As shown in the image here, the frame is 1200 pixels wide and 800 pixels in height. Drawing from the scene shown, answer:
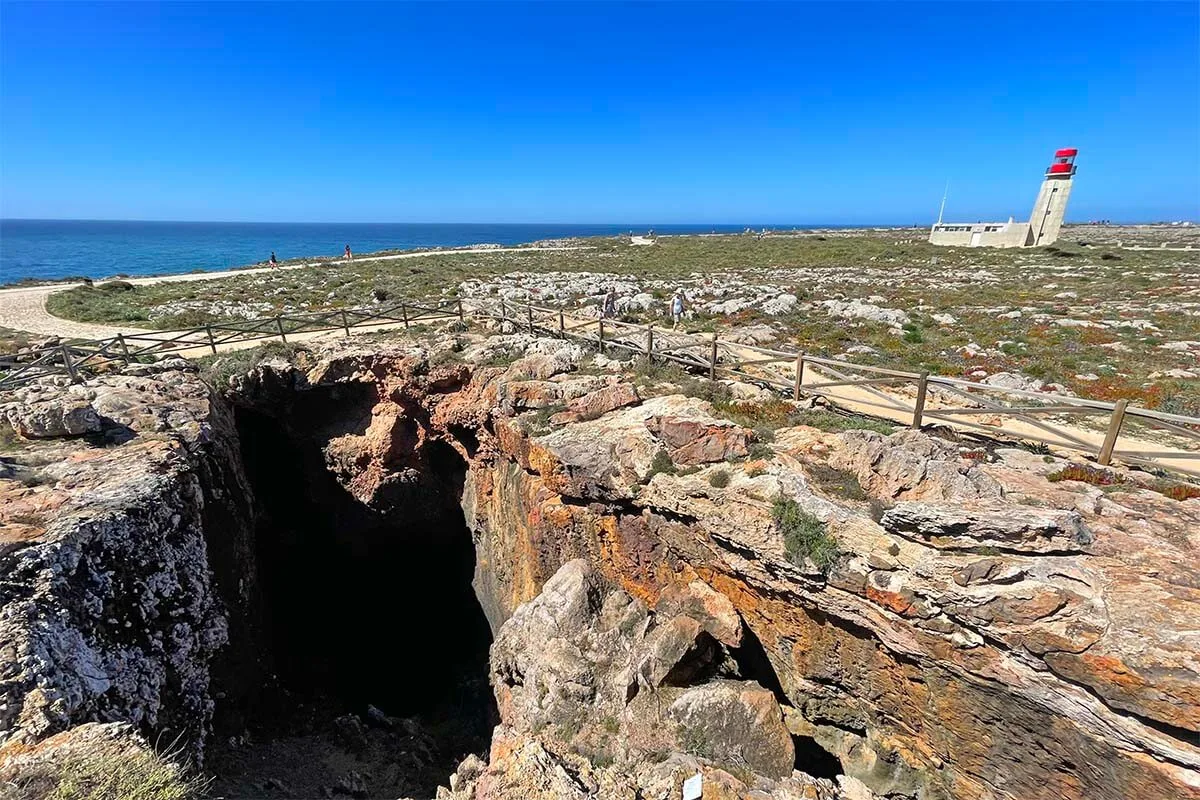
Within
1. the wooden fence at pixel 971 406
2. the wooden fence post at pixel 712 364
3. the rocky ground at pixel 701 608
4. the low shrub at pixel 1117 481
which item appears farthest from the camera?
the wooden fence post at pixel 712 364

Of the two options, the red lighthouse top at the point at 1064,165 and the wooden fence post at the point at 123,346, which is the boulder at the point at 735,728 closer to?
the wooden fence post at the point at 123,346

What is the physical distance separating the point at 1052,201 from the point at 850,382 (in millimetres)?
86540

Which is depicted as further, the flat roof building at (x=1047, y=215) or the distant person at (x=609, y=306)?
the flat roof building at (x=1047, y=215)

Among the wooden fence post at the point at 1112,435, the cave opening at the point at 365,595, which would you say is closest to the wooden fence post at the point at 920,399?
the wooden fence post at the point at 1112,435

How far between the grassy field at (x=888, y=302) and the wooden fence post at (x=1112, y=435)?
616 cm

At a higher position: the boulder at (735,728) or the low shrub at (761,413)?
the low shrub at (761,413)

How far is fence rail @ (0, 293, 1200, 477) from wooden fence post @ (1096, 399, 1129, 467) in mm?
22

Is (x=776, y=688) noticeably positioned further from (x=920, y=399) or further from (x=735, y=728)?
(x=920, y=399)

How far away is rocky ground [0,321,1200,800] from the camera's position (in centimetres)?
765

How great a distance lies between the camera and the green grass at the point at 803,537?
930cm

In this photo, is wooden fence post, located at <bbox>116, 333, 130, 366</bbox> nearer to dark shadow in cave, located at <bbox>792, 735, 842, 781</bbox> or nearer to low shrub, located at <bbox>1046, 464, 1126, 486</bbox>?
dark shadow in cave, located at <bbox>792, 735, 842, 781</bbox>

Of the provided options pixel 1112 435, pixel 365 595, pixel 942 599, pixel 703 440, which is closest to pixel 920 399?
pixel 1112 435

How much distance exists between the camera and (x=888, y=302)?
3155 cm

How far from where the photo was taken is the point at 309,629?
19.6 meters
